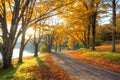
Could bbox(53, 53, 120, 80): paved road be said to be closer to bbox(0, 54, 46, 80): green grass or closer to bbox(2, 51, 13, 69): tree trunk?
bbox(0, 54, 46, 80): green grass

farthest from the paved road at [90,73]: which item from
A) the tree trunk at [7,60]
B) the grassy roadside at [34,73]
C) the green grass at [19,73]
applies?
the tree trunk at [7,60]

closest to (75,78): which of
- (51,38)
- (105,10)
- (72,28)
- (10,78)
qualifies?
(10,78)

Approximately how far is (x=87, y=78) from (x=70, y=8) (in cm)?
894

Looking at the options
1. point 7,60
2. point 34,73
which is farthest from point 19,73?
point 7,60

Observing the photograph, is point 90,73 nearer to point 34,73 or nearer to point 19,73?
point 34,73

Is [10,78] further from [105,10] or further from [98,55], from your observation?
[105,10]

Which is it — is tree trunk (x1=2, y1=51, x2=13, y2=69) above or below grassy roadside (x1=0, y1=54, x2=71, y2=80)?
above

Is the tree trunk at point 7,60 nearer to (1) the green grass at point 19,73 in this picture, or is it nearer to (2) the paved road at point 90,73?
(1) the green grass at point 19,73

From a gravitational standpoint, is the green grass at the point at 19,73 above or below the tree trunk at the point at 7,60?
below

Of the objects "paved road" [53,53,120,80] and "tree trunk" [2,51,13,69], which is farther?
"tree trunk" [2,51,13,69]

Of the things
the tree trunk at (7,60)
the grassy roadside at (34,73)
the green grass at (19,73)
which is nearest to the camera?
the grassy roadside at (34,73)

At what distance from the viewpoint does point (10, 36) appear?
16.5 metres

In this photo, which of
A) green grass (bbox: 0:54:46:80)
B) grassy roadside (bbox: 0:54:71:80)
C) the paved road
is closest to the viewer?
the paved road

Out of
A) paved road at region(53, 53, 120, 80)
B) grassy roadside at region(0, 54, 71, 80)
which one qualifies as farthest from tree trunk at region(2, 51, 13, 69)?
paved road at region(53, 53, 120, 80)
